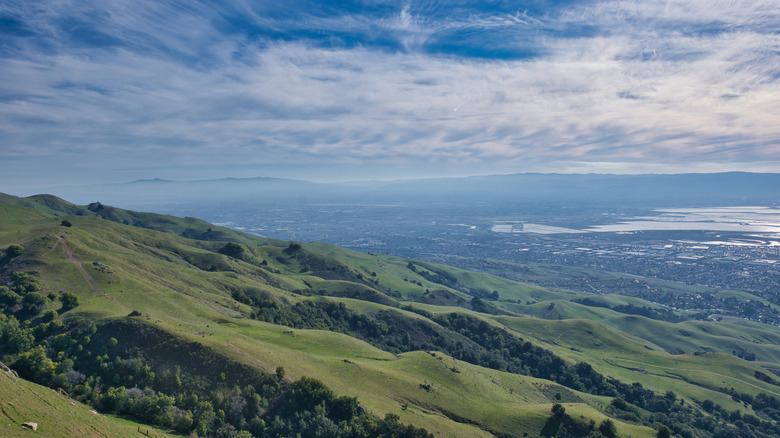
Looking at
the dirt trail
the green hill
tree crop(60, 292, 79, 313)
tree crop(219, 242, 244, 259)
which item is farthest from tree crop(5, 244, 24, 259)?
tree crop(219, 242, 244, 259)

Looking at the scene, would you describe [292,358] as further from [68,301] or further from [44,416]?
[68,301]

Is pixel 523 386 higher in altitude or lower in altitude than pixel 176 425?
lower

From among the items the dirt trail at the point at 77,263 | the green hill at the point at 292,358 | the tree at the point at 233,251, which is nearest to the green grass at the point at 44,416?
the green hill at the point at 292,358

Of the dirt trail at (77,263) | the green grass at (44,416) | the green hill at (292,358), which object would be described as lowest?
the green hill at (292,358)

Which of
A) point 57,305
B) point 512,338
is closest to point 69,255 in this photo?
point 57,305

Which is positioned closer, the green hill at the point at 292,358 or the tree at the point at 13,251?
the green hill at the point at 292,358

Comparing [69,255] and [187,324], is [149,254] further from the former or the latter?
[187,324]

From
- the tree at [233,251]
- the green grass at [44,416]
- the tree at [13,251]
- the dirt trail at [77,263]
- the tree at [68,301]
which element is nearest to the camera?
the green grass at [44,416]

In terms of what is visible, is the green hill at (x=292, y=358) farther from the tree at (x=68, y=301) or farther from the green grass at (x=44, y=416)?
the green grass at (x=44, y=416)
